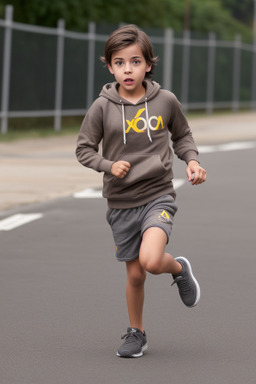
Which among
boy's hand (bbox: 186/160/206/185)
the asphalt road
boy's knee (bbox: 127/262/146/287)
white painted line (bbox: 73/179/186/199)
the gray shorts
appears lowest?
white painted line (bbox: 73/179/186/199)

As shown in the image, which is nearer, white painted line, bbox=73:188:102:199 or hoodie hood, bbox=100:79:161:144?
hoodie hood, bbox=100:79:161:144

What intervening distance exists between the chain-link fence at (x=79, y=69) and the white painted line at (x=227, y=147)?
3.66 m

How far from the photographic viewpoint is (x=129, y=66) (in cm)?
583

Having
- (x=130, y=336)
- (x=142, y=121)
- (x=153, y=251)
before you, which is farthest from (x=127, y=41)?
(x=130, y=336)

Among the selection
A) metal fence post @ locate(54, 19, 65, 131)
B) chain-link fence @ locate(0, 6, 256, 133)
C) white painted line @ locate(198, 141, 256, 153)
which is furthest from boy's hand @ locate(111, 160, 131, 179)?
metal fence post @ locate(54, 19, 65, 131)

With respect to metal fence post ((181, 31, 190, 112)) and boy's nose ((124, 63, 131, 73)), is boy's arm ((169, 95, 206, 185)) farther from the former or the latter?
metal fence post ((181, 31, 190, 112))

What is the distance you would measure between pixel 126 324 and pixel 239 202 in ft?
22.4

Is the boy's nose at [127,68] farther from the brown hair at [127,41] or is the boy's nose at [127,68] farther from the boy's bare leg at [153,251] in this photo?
the boy's bare leg at [153,251]

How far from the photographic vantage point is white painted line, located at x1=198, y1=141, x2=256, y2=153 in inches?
875

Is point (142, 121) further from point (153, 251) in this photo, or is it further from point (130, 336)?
point (130, 336)

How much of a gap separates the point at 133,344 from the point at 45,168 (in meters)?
11.6

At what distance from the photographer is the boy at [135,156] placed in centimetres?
585

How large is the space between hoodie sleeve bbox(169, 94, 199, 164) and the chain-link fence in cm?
1672

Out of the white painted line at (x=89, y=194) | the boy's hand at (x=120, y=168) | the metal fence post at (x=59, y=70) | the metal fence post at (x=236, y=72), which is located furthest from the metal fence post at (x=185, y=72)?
the boy's hand at (x=120, y=168)
